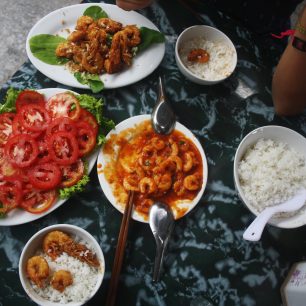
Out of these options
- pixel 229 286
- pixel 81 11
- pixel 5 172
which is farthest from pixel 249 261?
pixel 81 11

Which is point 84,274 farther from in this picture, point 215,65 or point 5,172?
point 215,65

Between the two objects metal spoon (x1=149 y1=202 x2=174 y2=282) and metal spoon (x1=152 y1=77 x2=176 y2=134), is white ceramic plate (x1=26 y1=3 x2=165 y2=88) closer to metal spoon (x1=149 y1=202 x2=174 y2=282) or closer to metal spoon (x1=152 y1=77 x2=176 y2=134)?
metal spoon (x1=152 y1=77 x2=176 y2=134)

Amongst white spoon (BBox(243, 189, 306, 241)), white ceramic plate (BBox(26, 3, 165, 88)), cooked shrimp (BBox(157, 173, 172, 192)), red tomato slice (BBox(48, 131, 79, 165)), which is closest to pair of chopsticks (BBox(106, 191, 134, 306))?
cooked shrimp (BBox(157, 173, 172, 192))

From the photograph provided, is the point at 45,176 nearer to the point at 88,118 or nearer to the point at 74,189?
the point at 74,189

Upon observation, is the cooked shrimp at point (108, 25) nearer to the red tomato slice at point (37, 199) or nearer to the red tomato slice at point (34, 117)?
the red tomato slice at point (34, 117)

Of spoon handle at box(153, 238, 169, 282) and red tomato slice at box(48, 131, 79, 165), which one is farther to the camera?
red tomato slice at box(48, 131, 79, 165)

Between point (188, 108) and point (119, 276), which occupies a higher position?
point (188, 108)

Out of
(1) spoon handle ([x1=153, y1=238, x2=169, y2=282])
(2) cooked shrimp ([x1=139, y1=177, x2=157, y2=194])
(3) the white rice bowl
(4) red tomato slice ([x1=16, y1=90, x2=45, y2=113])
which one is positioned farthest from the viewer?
(3) the white rice bowl
